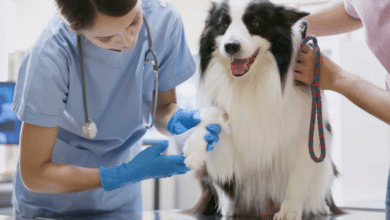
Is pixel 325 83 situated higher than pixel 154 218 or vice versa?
pixel 325 83

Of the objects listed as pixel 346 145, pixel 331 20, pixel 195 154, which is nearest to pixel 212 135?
pixel 195 154

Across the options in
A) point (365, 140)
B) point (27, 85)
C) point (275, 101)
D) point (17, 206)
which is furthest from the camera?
point (365, 140)

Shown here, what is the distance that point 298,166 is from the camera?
113 cm

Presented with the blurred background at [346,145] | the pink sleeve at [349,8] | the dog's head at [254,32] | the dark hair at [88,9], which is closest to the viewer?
the dark hair at [88,9]

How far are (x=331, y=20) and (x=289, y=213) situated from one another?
28.9 inches

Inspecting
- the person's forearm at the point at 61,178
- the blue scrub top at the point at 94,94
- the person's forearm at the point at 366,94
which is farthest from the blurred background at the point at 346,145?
the person's forearm at the point at 366,94

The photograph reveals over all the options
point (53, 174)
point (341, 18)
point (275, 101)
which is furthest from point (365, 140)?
point (53, 174)

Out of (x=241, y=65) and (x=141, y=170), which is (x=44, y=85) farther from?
(x=241, y=65)

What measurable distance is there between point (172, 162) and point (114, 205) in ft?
1.42

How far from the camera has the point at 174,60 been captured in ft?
4.35

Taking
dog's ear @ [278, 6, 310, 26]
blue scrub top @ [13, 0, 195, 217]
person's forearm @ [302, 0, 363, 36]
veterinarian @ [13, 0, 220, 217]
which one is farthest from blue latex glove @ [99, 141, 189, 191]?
person's forearm @ [302, 0, 363, 36]

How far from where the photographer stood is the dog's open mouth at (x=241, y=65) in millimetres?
1188

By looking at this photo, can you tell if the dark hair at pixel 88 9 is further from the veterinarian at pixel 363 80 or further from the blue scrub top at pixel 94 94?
the veterinarian at pixel 363 80

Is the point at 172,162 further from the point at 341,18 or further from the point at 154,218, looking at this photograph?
the point at 341,18
